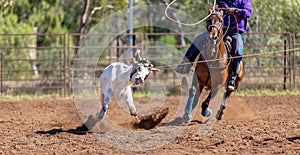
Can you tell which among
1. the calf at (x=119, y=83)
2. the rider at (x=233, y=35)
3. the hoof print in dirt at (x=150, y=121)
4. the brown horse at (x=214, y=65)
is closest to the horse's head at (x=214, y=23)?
the brown horse at (x=214, y=65)

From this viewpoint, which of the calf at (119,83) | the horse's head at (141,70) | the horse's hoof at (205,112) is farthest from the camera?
the horse's hoof at (205,112)

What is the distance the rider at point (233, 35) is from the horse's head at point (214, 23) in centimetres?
59

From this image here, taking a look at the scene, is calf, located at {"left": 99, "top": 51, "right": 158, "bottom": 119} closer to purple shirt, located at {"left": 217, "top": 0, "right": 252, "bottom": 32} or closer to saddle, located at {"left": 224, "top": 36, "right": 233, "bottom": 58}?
saddle, located at {"left": 224, "top": 36, "right": 233, "bottom": 58}

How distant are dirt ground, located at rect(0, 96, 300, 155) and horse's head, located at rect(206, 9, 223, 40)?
1.49m

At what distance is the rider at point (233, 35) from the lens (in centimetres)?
937

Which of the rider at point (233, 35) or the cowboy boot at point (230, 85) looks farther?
the cowboy boot at point (230, 85)

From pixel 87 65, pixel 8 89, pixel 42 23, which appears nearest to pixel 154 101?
pixel 87 65

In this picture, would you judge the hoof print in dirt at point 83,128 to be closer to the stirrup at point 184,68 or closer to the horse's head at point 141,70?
the horse's head at point 141,70

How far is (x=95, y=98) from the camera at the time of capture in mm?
14898

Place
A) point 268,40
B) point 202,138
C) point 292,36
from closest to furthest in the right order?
1. point 202,138
2. point 292,36
3. point 268,40

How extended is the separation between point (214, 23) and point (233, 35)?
1156mm

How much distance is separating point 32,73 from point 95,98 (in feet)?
30.7

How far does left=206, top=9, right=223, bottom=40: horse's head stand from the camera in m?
8.52

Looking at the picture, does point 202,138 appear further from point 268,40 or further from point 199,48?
point 268,40
